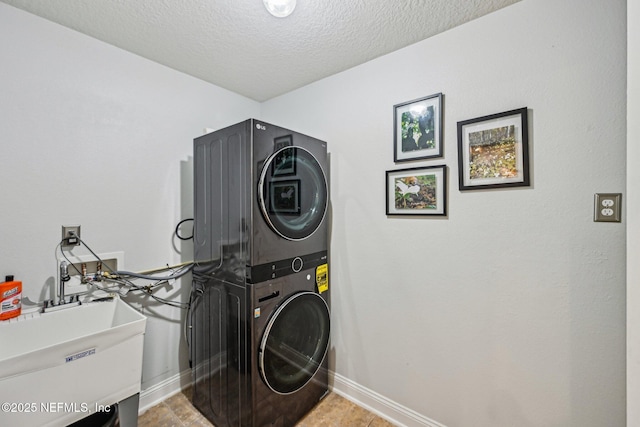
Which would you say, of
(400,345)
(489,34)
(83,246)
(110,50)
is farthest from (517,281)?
(110,50)

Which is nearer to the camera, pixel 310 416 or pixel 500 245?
pixel 500 245

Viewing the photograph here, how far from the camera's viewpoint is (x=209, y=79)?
2104 millimetres

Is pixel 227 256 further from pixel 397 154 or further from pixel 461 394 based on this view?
pixel 461 394

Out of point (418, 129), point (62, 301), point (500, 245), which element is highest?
point (418, 129)

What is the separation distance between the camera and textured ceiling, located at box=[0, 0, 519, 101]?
135 centimetres

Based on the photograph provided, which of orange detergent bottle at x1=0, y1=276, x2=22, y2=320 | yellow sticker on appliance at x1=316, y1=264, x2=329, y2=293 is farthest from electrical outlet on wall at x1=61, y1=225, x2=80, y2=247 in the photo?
yellow sticker on appliance at x1=316, y1=264, x2=329, y2=293

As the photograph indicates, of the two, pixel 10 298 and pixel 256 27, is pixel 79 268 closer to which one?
pixel 10 298

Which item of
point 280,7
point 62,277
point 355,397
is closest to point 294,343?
point 355,397

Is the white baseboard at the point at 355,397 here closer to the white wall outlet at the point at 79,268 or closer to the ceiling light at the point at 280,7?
the white wall outlet at the point at 79,268

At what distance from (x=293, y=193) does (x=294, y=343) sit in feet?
3.03

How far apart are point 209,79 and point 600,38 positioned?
2292 mm

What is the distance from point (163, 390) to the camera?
Result: 190 cm
